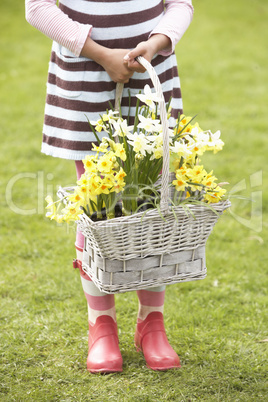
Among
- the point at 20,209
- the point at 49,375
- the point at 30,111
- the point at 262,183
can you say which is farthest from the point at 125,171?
the point at 30,111

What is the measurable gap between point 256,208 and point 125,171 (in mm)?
1706

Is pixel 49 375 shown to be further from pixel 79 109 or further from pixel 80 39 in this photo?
pixel 80 39

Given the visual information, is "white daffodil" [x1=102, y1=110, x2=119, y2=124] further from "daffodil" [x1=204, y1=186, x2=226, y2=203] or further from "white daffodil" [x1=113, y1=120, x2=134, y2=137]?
"daffodil" [x1=204, y1=186, x2=226, y2=203]

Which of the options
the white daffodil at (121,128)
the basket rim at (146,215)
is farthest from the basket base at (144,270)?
Answer: the white daffodil at (121,128)

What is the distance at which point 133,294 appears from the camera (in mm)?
2521

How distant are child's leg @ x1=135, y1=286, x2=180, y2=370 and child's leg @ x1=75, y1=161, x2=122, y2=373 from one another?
10cm

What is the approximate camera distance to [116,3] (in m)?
1.80

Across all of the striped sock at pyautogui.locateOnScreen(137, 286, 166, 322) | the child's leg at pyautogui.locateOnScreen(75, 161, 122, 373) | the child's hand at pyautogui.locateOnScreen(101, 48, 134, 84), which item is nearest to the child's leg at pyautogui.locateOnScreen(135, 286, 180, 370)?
the striped sock at pyautogui.locateOnScreen(137, 286, 166, 322)

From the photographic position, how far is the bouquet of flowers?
1.63 metres

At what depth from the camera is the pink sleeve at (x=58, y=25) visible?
1.75 m

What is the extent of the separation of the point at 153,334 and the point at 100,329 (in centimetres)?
19

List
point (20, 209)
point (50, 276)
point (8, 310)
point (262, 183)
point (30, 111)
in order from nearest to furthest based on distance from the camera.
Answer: point (8, 310), point (50, 276), point (20, 209), point (262, 183), point (30, 111)

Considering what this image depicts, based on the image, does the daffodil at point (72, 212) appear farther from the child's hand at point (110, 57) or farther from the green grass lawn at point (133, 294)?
the green grass lawn at point (133, 294)

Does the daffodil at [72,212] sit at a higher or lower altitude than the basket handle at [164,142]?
lower
